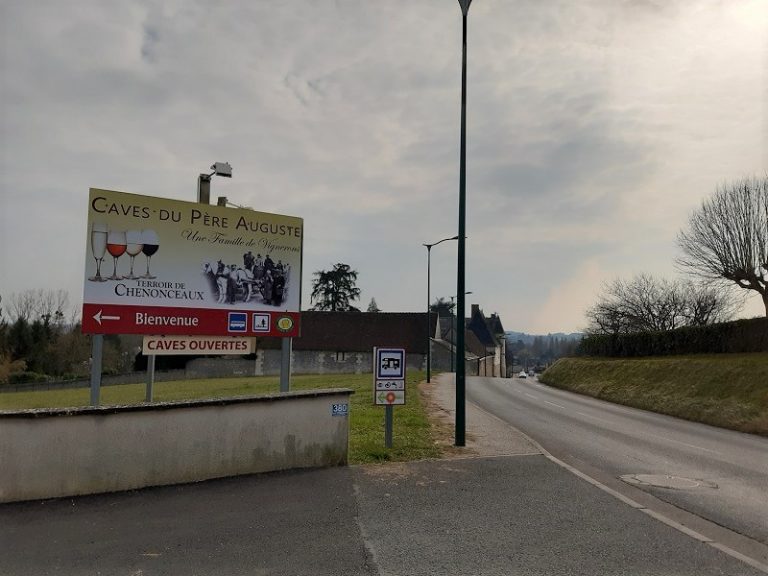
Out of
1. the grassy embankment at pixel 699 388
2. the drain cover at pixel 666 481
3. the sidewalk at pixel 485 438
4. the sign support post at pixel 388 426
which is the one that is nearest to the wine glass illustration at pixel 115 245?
the sign support post at pixel 388 426

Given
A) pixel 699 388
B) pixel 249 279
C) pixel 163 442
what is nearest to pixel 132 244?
pixel 249 279

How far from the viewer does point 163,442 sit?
7.69 metres

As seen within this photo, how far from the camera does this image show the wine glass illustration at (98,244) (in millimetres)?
8906

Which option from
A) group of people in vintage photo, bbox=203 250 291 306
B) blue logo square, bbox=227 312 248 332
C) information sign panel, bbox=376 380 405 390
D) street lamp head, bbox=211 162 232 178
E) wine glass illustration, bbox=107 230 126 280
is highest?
street lamp head, bbox=211 162 232 178

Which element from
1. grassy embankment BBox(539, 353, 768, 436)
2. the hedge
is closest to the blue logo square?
grassy embankment BBox(539, 353, 768, 436)

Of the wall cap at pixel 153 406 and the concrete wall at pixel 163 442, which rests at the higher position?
the wall cap at pixel 153 406

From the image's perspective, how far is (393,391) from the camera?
10.7 meters

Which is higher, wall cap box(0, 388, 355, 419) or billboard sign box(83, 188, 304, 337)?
billboard sign box(83, 188, 304, 337)

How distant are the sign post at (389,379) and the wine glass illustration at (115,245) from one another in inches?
186

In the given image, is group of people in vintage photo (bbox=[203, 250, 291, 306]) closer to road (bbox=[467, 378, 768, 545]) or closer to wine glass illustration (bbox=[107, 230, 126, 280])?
wine glass illustration (bbox=[107, 230, 126, 280])

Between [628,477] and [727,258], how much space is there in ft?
96.4

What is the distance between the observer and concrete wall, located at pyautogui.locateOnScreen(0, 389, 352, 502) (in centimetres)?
693

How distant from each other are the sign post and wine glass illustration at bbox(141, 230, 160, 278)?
14.1ft

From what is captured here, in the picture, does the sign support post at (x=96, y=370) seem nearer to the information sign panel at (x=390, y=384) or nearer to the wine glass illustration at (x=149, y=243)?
the wine glass illustration at (x=149, y=243)
